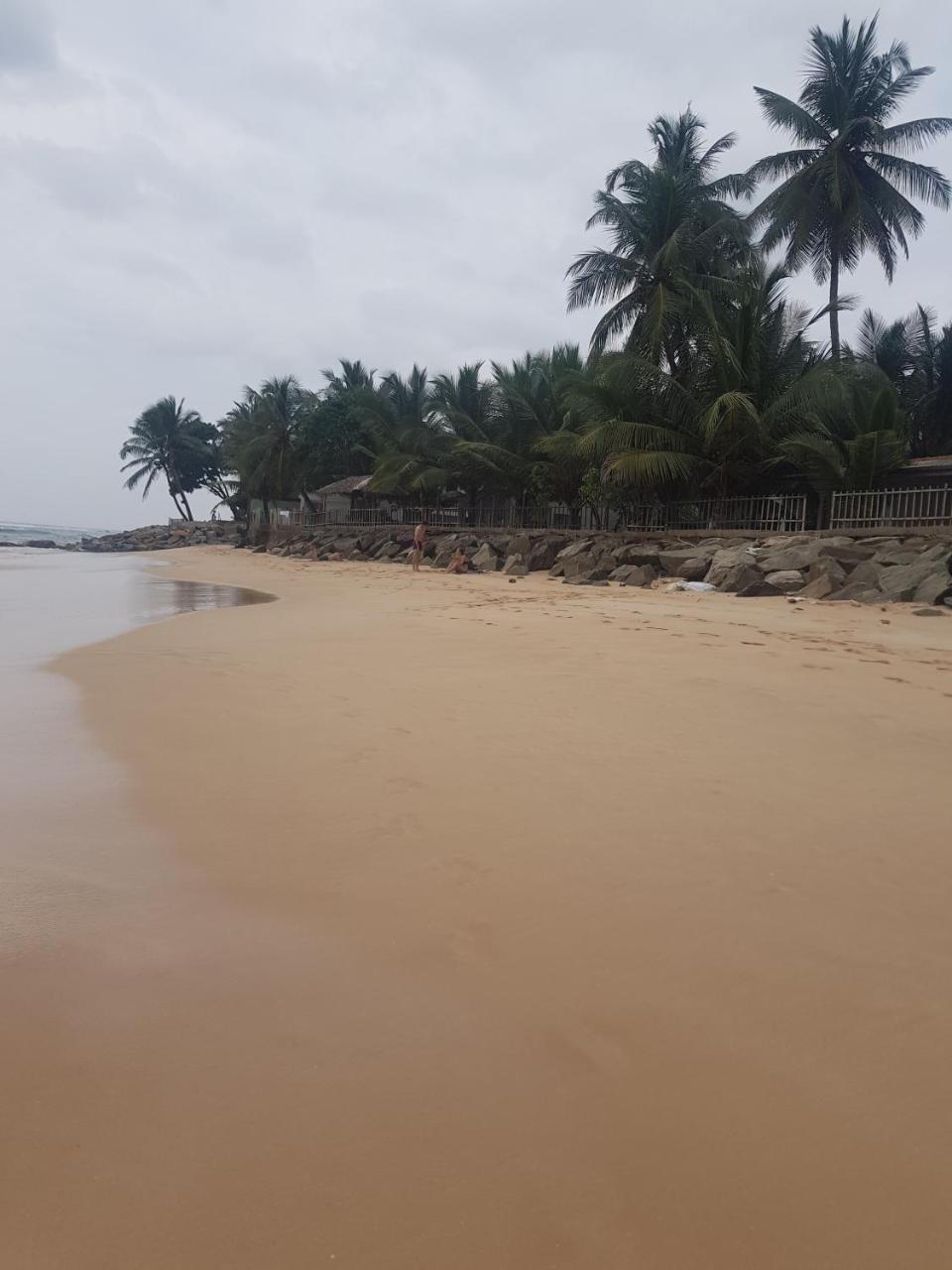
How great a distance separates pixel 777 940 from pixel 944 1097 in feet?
1.87

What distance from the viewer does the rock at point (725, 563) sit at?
12.6 meters

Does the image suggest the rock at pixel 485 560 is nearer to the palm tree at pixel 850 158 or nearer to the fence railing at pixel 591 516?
the fence railing at pixel 591 516

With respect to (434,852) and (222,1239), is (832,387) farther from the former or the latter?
(222,1239)

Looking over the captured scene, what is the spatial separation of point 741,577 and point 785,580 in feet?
2.19

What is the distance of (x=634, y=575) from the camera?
14133mm

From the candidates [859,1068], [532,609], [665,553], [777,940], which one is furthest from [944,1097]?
[665,553]

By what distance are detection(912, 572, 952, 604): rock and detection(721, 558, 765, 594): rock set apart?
7.07ft

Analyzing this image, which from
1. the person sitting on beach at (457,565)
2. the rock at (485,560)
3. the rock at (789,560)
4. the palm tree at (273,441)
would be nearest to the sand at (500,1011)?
Answer: the rock at (789,560)

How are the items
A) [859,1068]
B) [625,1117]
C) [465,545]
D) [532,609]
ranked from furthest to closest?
1. [465,545]
2. [532,609]
3. [859,1068]
4. [625,1117]

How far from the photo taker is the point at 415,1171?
1.36 meters

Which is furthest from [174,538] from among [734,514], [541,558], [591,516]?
[734,514]

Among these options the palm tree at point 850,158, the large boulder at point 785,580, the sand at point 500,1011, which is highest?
the palm tree at point 850,158

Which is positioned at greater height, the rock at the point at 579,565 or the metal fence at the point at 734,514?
the metal fence at the point at 734,514

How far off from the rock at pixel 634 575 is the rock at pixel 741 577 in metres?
1.68
